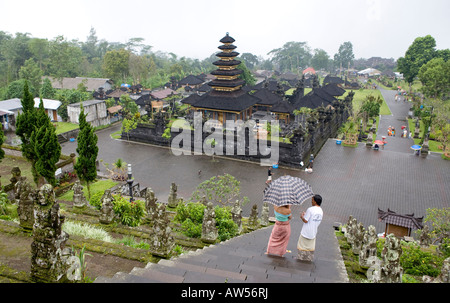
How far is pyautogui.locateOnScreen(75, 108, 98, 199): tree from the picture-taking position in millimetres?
16203

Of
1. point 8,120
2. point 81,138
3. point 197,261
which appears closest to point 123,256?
point 197,261

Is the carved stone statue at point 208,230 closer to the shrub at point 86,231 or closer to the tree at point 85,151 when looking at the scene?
the shrub at point 86,231

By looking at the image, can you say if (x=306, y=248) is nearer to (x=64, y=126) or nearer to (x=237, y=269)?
(x=237, y=269)

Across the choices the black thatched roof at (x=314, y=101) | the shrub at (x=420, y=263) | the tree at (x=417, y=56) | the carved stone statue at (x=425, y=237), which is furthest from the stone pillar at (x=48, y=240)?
the tree at (x=417, y=56)

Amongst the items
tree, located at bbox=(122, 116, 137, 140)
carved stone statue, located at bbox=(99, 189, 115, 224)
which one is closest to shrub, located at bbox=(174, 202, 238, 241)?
carved stone statue, located at bbox=(99, 189, 115, 224)

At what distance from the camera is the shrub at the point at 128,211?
473 inches

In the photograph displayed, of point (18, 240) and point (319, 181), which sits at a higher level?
point (18, 240)

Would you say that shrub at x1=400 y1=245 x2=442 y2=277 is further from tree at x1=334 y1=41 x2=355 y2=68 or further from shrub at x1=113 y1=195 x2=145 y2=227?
tree at x1=334 y1=41 x2=355 y2=68

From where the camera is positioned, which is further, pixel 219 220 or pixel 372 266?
pixel 219 220

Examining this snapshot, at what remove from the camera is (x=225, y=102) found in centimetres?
3194

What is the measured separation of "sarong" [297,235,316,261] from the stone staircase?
0.50 feet
